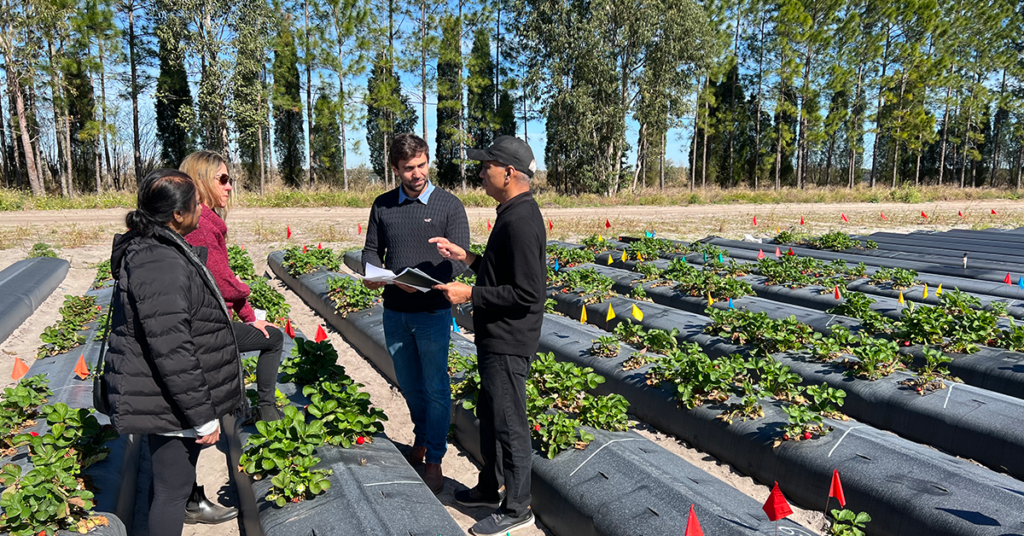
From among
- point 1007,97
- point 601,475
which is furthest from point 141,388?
point 1007,97

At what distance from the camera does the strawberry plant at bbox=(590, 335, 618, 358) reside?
4.92m

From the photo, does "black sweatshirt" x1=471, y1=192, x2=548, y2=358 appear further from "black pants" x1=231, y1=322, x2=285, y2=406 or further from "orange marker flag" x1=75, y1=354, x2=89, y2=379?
"orange marker flag" x1=75, y1=354, x2=89, y2=379

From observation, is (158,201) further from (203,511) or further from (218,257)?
(203,511)

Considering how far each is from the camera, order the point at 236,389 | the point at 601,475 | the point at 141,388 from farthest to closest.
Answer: the point at 601,475 < the point at 236,389 < the point at 141,388

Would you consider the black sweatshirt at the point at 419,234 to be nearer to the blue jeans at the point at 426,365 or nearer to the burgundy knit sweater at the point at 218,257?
the blue jeans at the point at 426,365

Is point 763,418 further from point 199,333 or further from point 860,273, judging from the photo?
point 860,273

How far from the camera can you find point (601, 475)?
Answer: 2.99 meters

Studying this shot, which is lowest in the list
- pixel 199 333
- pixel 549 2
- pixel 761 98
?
pixel 199 333

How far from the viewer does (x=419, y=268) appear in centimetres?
318

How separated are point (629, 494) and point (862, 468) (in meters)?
1.36

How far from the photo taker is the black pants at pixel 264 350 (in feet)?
9.54

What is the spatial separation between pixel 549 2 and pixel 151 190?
2834 cm

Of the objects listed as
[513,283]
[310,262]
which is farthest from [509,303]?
[310,262]

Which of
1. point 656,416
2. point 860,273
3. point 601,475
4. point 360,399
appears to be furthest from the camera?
point 860,273
